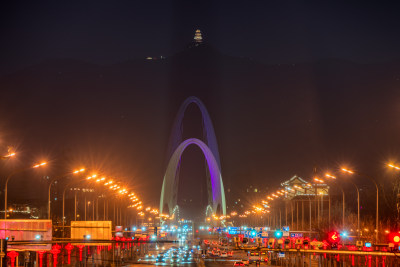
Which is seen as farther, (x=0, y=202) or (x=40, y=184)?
(x=40, y=184)

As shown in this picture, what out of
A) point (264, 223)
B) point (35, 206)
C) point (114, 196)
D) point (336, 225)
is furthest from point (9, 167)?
point (264, 223)

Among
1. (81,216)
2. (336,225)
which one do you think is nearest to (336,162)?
(81,216)

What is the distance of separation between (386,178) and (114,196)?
48.9 meters

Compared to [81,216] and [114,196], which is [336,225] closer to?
[114,196]

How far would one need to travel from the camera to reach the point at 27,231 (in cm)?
4656

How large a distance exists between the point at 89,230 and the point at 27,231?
12855 millimetres

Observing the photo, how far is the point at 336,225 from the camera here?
298 ft

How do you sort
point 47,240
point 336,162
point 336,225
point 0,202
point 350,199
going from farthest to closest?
point 336,162 → point 350,199 → point 0,202 → point 336,225 → point 47,240

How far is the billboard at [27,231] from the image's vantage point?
45969mm

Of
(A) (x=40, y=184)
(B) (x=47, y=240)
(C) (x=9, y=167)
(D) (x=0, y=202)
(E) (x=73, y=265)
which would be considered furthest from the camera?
(A) (x=40, y=184)

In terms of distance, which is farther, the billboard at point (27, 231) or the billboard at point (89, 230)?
the billboard at point (89, 230)

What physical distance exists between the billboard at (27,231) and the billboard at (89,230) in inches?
461

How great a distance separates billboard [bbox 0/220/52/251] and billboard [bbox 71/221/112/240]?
11706 millimetres

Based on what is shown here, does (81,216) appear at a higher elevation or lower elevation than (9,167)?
lower
